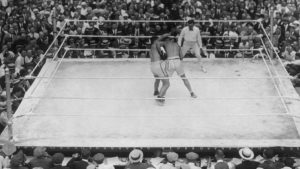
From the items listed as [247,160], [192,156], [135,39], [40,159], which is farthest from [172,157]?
[135,39]

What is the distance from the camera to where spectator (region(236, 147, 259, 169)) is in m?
6.62

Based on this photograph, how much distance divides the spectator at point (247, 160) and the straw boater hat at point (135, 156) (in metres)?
1.29

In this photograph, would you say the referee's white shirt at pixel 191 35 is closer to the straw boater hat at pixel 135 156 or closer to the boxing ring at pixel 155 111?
the boxing ring at pixel 155 111

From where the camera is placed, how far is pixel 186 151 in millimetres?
7250

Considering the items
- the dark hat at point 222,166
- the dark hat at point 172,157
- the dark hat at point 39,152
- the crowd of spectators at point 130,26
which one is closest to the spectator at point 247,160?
the dark hat at point 222,166

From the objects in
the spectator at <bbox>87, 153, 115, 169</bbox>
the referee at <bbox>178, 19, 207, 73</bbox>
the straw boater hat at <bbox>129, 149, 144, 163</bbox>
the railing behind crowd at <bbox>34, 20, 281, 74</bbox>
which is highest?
the referee at <bbox>178, 19, 207, 73</bbox>

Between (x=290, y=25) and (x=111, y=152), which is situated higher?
(x=290, y=25)

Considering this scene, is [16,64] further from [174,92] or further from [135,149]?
[135,149]

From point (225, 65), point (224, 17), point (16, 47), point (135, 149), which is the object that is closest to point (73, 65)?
point (16, 47)

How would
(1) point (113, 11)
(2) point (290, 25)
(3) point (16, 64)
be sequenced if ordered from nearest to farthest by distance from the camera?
(3) point (16, 64)
(2) point (290, 25)
(1) point (113, 11)

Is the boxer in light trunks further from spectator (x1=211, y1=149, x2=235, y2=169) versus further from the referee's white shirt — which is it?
spectator (x1=211, y1=149, x2=235, y2=169)

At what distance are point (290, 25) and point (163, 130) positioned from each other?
6357 mm

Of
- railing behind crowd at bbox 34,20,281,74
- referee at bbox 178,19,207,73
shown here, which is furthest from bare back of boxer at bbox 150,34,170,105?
railing behind crowd at bbox 34,20,281,74

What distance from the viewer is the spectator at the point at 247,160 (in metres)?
6.62
